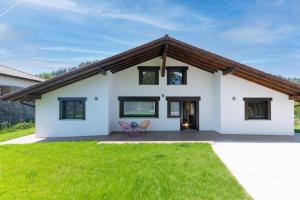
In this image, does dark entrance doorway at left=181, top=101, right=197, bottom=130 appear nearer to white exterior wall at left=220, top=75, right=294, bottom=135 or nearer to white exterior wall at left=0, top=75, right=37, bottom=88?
white exterior wall at left=220, top=75, right=294, bottom=135

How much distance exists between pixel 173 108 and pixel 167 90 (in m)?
1.13

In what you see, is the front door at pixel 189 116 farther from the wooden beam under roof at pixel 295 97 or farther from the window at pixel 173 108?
the wooden beam under roof at pixel 295 97

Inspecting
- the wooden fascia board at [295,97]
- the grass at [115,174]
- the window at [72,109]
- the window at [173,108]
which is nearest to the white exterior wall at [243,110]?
the wooden fascia board at [295,97]

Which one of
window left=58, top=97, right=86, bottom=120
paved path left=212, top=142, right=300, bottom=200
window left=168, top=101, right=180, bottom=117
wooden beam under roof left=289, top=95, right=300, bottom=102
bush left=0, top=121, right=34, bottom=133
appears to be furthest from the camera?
bush left=0, top=121, right=34, bottom=133

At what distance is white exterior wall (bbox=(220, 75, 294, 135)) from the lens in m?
13.1

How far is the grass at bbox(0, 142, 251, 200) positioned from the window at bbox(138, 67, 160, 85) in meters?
6.21

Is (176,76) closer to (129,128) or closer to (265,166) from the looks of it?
(129,128)

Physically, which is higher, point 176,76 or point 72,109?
point 176,76

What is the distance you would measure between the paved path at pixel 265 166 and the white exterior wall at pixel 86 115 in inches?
236

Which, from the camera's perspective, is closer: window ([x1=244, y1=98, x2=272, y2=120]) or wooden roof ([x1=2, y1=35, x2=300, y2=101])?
wooden roof ([x1=2, y1=35, x2=300, y2=101])

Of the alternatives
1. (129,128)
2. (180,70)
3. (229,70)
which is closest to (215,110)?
(229,70)

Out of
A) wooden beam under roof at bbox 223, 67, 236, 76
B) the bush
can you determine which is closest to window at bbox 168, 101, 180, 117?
wooden beam under roof at bbox 223, 67, 236, 76

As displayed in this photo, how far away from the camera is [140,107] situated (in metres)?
14.6

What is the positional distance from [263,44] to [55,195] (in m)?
28.5
